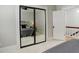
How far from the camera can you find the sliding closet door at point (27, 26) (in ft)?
15.2

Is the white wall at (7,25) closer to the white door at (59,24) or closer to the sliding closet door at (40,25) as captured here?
the sliding closet door at (40,25)

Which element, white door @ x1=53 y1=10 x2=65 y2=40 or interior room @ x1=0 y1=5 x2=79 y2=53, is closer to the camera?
interior room @ x1=0 y1=5 x2=79 y2=53

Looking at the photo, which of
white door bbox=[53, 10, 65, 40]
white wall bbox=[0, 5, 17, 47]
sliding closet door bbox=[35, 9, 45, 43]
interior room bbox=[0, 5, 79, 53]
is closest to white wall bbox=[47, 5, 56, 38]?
interior room bbox=[0, 5, 79, 53]

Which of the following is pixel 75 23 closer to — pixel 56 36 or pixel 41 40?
pixel 56 36

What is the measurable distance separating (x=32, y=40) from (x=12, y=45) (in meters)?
1.24

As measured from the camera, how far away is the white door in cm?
595

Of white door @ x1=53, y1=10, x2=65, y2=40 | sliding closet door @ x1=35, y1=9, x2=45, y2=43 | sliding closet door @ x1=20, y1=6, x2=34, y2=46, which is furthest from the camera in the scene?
white door @ x1=53, y1=10, x2=65, y2=40

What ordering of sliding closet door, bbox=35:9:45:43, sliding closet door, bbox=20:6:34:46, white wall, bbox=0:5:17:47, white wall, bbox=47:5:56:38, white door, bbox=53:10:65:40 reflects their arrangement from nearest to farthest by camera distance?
white wall, bbox=0:5:17:47 < sliding closet door, bbox=20:6:34:46 < sliding closet door, bbox=35:9:45:43 < white door, bbox=53:10:65:40 < white wall, bbox=47:5:56:38

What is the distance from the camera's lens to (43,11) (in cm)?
570

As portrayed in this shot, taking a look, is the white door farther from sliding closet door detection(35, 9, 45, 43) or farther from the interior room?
sliding closet door detection(35, 9, 45, 43)

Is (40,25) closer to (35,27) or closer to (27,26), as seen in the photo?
(35,27)

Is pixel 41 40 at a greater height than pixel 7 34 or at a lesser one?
lesser

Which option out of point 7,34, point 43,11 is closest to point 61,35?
point 43,11

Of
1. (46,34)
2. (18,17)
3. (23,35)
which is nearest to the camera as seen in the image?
(18,17)
